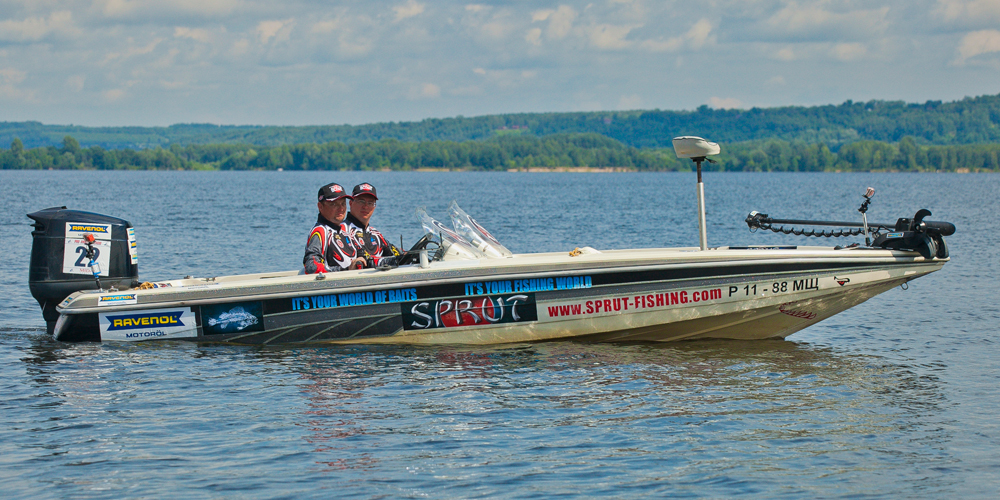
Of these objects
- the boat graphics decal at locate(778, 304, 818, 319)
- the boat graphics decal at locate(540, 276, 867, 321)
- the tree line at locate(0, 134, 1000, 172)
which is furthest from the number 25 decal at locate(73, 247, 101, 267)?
the tree line at locate(0, 134, 1000, 172)

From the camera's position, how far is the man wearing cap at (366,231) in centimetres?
1017

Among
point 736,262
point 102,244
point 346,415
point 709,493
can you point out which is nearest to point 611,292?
point 736,262

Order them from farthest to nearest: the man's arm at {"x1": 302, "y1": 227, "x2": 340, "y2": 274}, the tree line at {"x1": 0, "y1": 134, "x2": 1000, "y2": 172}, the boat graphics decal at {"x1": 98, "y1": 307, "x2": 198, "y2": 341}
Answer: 1. the tree line at {"x1": 0, "y1": 134, "x2": 1000, "y2": 172}
2. the boat graphics decal at {"x1": 98, "y1": 307, "x2": 198, "y2": 341}
3. the man's arm at {"x1": 302, "y1": 227, "x2": 340, "y2": 274}

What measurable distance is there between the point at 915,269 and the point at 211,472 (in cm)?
704

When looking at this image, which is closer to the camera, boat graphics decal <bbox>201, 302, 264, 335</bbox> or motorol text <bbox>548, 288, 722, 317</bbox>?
Answer: motorol text <bbox>548, 288, 722, 317</bbox>

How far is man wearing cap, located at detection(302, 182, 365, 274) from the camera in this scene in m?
10.0

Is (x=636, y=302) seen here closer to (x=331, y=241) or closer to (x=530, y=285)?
(x=530, y=285)

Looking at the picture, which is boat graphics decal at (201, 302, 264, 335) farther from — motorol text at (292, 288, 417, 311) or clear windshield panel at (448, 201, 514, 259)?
clear windshield panel at (448, 201, 514, 259)

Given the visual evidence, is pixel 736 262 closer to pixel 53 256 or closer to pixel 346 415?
pixel 346 415

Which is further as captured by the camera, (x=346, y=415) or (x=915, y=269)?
(x=915, y=269)

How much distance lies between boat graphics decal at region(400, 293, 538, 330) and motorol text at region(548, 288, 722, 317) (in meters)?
0.29

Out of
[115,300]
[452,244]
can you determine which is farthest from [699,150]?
[115,300]

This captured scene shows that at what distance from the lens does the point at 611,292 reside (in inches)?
382

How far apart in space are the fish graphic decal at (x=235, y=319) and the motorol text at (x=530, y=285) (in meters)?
2.39
